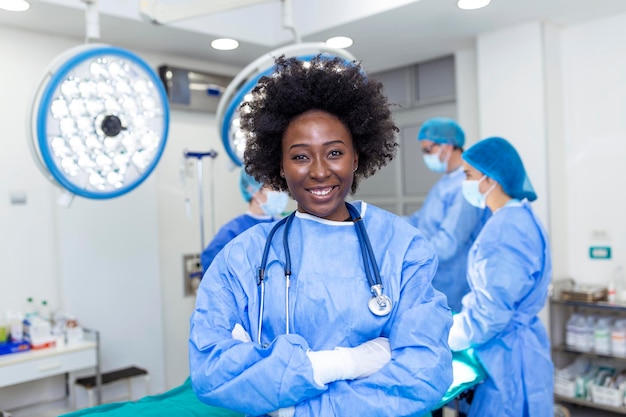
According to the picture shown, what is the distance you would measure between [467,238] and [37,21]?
2.44m

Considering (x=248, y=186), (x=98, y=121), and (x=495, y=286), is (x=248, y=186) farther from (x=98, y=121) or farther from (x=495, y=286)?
(x=495, y=286)

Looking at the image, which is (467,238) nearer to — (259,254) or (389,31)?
(389,31)

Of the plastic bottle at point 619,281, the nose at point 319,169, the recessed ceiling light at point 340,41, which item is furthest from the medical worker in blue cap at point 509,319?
the recessed ceiling light at point 340,41

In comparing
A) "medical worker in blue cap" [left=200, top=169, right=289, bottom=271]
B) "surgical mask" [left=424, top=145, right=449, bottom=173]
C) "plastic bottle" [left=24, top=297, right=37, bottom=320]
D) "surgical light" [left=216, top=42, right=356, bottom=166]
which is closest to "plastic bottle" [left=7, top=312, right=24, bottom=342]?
"plastic bottle" [left=24, top=297, right=37, bottom=320]

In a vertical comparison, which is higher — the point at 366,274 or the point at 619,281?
the point at 366,274

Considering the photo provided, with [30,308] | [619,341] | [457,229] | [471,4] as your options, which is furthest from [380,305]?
[30,308]

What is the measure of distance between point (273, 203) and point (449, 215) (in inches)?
37.1

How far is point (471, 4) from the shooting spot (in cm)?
278

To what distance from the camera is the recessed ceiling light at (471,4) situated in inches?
108

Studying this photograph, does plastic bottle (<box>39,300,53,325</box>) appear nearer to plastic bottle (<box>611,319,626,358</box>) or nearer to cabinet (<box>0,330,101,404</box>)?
cabinet (<box>0,330,101,404</box>)

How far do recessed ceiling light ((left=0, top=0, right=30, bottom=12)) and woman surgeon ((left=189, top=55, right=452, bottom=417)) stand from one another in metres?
1.87

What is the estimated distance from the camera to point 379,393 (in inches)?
41.7

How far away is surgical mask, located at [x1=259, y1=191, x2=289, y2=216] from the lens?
2.50 m

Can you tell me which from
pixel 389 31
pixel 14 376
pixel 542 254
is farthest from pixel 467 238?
pixel 14 376
